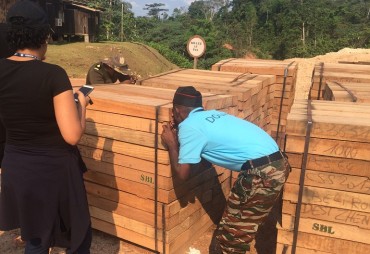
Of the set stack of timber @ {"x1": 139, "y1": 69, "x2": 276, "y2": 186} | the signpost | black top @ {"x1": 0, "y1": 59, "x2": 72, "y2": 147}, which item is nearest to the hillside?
the signpost

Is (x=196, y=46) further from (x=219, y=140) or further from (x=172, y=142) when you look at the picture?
(x=219, y=140)

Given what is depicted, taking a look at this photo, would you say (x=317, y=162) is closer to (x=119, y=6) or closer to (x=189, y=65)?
(x=189, y=65)

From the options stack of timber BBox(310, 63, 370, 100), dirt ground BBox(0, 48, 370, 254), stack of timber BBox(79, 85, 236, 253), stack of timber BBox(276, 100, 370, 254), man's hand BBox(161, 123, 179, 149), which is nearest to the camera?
stack of timber BBox(276, 100, 370, 254)

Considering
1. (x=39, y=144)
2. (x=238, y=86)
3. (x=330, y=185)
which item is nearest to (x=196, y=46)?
(x=238, y=86)

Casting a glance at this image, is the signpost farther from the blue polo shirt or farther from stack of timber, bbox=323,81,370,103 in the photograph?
the blue polo shirt

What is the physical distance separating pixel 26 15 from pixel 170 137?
1.63m

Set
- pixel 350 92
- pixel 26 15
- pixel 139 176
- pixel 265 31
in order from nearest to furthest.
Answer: pixel 26 15, pixel 139 176, pixel 350 92, pixel 265 31

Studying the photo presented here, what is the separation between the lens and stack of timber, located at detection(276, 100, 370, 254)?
118 inches

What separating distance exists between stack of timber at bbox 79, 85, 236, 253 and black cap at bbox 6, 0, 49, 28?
1.49 metres

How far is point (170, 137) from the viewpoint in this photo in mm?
3363

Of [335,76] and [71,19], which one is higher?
[71,19]

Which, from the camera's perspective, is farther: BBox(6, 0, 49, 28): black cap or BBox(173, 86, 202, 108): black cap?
BBox(173, 86, 202, 108): black cap

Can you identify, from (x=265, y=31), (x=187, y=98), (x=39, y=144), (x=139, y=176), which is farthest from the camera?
(x=265, y=31)

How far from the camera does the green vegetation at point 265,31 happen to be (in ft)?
136
